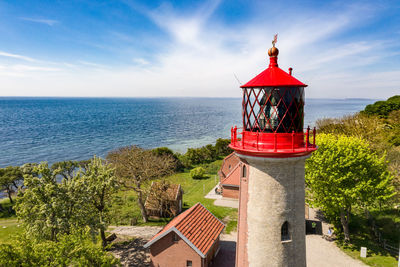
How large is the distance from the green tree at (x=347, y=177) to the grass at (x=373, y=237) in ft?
10.6

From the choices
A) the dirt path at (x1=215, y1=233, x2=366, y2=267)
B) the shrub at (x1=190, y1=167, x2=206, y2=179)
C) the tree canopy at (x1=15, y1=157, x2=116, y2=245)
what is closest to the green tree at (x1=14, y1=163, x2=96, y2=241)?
the tree canopy at (x1=15, y1=157, x2=116, y2=245)

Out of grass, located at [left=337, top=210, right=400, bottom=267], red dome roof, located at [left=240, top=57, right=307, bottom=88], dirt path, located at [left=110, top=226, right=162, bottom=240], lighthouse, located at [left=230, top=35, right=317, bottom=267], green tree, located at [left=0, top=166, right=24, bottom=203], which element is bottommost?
dirt path, located at [left=110, top=226, right=162, bottom=240]

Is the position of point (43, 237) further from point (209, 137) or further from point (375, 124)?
point (209, 137)

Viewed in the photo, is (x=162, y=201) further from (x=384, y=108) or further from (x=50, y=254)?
(x=384, y=108)

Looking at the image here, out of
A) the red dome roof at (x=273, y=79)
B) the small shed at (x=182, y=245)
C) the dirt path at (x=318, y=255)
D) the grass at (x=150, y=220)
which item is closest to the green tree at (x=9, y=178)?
the grass at (x=150, y=220)

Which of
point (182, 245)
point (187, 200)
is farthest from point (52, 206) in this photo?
point (187, 200)

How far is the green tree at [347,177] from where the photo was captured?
17.6m

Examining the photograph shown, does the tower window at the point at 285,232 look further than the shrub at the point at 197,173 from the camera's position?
No

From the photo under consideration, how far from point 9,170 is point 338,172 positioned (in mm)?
38927

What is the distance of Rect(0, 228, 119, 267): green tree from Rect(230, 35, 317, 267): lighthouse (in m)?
8.17

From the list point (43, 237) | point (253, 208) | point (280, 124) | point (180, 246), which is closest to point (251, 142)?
point (280, 124)

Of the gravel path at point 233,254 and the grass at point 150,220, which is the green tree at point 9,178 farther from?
the gravel path at point 233,254

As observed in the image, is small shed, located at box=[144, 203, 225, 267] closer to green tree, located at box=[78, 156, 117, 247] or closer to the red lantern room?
green tree, located at box=[78, 156, 117, 247]

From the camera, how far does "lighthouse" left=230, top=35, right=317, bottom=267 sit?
6824 millimetres
